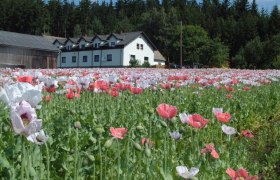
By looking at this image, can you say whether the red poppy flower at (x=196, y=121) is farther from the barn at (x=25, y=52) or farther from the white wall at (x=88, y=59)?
the white wall at (x=88, y=59)

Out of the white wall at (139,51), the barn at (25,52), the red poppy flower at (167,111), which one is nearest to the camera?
the red poppy flower at (167,111)

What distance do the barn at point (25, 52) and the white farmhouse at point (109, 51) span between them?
43.8 ft

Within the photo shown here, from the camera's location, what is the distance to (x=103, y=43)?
62469 millimetres

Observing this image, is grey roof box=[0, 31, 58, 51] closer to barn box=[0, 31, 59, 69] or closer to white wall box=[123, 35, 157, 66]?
barn box=[0, 31, 59, 69]

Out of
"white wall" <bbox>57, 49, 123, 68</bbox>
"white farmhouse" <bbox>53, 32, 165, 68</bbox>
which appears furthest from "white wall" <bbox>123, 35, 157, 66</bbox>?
"white wall" <bbox>57, 49, 123, 68</bbox>

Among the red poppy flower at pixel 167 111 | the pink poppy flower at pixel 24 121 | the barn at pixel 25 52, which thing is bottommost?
the red poppy flower at pixel 167 111

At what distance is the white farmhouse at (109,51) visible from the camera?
59.7 meters

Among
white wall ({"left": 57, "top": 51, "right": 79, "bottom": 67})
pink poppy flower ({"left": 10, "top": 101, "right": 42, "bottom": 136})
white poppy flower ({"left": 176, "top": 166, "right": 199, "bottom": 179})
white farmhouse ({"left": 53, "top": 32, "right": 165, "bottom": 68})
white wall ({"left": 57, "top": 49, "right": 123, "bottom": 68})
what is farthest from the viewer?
white wall ({"left": 57, "top": 51, "right": 79, "bottom": 67})

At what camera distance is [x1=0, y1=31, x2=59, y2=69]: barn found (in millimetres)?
44125

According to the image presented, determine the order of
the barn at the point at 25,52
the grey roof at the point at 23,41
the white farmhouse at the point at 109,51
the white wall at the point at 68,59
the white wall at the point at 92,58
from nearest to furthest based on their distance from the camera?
the barn at the point at 25,52
the grey roof at the point at 23,41
the white farmhouse at the point at 109,51
the white wall at the point at 92,58
the white wall at the point at 68,59

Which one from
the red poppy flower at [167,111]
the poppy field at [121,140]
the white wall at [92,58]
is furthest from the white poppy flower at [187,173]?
the white wall at [92,58]

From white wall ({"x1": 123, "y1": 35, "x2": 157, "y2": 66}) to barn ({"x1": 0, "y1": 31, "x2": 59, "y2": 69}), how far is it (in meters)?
13.5

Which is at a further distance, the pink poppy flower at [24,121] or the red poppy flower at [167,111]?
the red poppy flower at [167,111]

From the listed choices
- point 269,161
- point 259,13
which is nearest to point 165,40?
point 259,13
